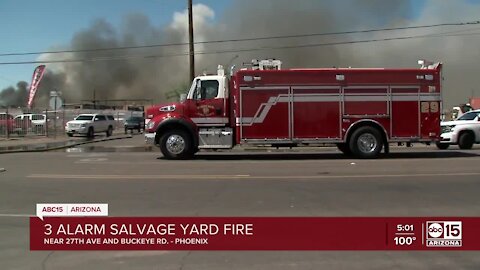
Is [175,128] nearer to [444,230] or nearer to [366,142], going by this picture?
[366,142]

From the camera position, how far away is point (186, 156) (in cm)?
1602

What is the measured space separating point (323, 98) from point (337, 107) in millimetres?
513

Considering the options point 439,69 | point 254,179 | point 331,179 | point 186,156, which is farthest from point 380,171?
point 186,156

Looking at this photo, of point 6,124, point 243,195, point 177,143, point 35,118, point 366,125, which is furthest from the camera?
point 35,118

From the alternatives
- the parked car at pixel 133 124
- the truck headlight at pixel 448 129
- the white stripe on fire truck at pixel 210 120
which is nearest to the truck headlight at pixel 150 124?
the white stripe on fire truck at pixel 210 120

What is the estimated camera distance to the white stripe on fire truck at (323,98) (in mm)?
15414

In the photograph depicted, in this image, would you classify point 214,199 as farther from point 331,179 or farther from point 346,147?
point 346,147

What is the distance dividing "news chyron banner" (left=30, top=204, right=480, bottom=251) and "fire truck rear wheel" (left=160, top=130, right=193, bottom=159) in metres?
10.3

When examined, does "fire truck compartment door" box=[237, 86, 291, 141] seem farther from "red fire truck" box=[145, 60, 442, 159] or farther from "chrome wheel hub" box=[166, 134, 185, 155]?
"chrome wheel hub" box=[166, 134, 185, 155]

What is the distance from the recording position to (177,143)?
15789 mm

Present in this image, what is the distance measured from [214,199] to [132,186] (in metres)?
2.42

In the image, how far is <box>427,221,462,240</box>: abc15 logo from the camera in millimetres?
4789

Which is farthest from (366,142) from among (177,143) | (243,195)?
(243,195)

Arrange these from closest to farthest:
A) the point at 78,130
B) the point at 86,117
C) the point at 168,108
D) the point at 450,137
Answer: the point at 168,108
the point at 450,137
the point at 78,130
the point at 86,117
